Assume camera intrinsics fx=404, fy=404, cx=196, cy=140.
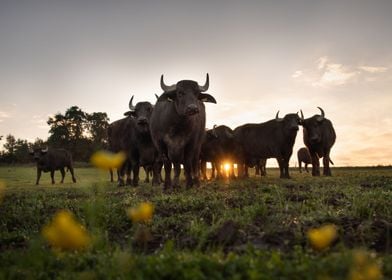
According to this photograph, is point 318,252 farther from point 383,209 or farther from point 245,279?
point 383,209

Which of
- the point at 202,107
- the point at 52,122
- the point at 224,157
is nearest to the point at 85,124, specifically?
the point at 52,122

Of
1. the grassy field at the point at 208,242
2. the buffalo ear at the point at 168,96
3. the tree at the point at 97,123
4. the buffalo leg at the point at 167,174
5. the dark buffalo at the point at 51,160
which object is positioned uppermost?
the tree at the point at 97,123

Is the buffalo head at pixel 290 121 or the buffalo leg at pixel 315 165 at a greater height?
the buffalo head at pixel 290 121

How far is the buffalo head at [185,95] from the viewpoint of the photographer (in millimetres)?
11555

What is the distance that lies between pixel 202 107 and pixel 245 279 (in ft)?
35.2

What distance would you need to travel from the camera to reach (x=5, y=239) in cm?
552

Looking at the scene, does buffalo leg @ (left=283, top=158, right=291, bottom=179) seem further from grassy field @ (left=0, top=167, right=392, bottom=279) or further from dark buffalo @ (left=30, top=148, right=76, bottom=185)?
dark buffalo @ (left=30, top=148, right=76, bottom=185)

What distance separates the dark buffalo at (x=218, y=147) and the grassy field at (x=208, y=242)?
514 inches

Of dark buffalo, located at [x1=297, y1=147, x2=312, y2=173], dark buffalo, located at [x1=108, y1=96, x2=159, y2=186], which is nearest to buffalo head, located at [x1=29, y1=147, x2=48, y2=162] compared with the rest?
dark buffalo, located at [x1=108, y1=96, x2=159, y2=186]

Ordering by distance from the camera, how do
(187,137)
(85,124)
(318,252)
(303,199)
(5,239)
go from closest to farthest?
(318,252), (5,239), (303,199), (187,137), (85,124)

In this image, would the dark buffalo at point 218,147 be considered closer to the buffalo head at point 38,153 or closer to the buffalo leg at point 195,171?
the buffalo leg at point 195,171

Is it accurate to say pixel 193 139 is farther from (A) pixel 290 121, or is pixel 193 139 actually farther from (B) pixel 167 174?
(A) pixel 290 121

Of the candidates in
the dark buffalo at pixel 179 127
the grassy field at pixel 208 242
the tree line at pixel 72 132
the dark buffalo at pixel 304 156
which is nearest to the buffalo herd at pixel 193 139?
the dark buffalo at pixel 179 127

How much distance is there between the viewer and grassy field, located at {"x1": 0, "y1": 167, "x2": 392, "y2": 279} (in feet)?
10.8
